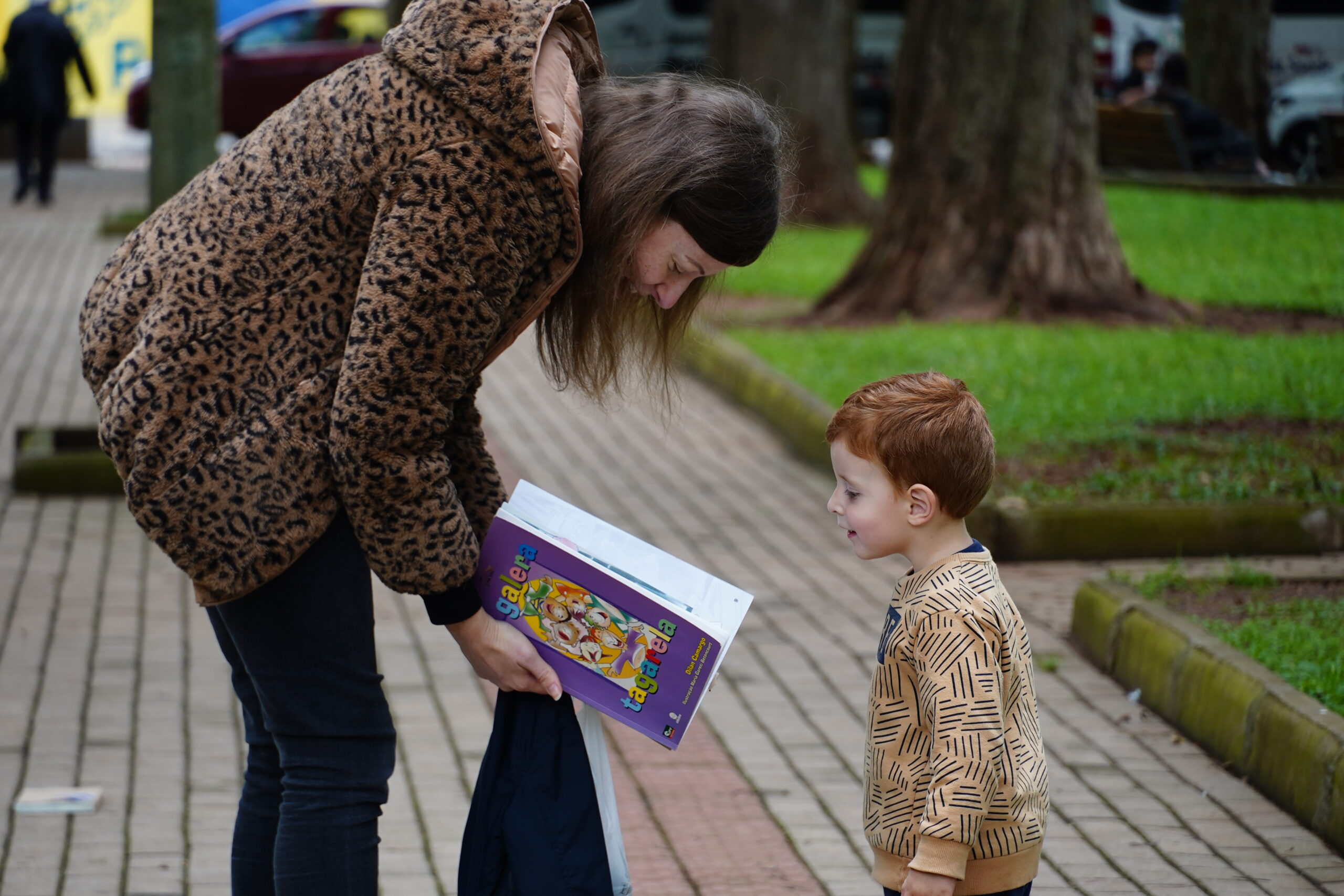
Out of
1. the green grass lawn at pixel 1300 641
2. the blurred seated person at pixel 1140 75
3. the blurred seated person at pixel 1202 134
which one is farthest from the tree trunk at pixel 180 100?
the blurred seated person at pixel 1140 75

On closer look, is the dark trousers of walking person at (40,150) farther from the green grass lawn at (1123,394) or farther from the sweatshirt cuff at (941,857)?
the sweatshirt cuff at (941,857)

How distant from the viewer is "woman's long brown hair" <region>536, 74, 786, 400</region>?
2121mm

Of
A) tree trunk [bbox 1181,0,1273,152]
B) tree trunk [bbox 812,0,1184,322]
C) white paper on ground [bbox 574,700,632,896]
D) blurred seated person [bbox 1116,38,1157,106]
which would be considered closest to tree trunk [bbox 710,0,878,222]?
blurred seated person [bbox 1116,38,1157,106]

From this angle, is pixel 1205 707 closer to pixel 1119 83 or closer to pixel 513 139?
pixel 513 139

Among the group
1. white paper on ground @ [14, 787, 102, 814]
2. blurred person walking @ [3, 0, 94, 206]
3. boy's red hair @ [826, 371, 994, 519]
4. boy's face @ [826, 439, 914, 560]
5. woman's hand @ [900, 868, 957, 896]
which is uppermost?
boy's red hair @ [826, 371, 994, 519]

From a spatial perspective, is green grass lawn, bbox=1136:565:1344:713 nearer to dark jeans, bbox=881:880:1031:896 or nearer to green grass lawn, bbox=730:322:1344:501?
green grass lawn, bbox=730:322:1344:501

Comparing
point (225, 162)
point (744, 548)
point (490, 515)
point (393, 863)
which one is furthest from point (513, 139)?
point (744, 548)

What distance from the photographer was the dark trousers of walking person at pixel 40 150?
16.1 meters

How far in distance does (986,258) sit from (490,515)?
7.86 meters

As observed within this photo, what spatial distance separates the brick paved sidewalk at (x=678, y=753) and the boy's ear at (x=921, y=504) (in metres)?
0.65

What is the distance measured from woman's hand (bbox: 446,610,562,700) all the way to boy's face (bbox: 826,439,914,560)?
0.49 m

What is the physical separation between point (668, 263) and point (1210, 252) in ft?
34.6

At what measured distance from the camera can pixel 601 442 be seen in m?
7.55

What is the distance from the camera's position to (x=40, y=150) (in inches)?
644
